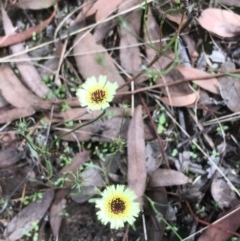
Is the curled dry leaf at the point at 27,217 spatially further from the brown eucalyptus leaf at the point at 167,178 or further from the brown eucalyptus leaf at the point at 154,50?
the brown eucalyptus leaf at the point at 154,50

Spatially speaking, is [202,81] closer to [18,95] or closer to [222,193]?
[222,193]

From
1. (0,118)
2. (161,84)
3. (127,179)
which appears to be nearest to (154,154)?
(127,179)

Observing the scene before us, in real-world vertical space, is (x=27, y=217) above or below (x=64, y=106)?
below

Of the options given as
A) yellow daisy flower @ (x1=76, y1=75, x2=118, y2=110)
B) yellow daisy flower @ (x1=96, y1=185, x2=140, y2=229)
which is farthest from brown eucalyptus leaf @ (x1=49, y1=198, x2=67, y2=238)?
yellow daisy flower @ (x1=76, y1=75, x2=118, y2=110)

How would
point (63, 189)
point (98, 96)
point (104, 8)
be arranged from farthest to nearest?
point (104, 8)
point (63, 189)
point (98, 96)

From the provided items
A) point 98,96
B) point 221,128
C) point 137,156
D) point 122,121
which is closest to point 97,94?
point 98,96

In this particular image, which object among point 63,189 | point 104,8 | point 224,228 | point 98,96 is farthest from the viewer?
point 104,8
